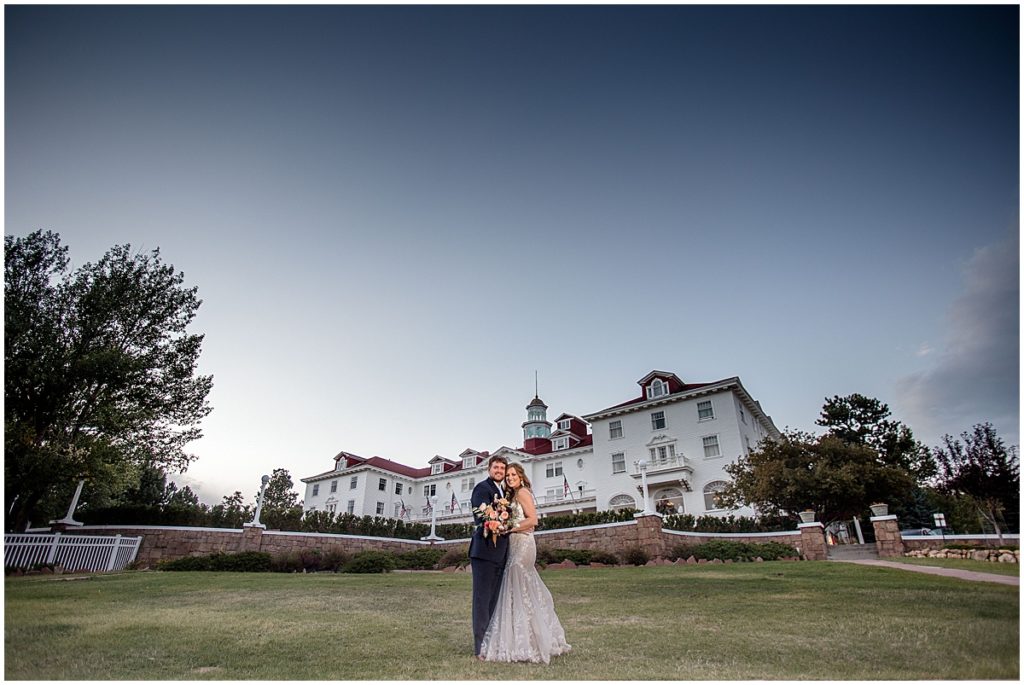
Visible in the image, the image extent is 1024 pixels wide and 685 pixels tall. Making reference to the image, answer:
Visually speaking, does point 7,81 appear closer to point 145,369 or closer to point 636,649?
point 636,649

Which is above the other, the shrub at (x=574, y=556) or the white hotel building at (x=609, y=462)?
the white hotel building at (x=609, y=462)

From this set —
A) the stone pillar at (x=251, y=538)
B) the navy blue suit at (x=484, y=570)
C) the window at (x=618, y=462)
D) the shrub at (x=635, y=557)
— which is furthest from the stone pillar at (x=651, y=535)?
the window at (x=618, y=462)

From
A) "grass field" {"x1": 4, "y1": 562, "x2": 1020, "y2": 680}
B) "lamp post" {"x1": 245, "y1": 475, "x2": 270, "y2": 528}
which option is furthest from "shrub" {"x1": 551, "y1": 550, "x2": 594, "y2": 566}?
"lamp post" {"x1": 245, "y1": 475, "x2": 270, "y2": 528}

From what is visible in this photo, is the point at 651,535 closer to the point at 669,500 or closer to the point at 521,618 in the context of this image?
the point at 669,500

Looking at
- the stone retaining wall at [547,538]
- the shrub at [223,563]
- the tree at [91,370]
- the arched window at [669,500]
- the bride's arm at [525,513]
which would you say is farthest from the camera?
the arched window at [669,500]

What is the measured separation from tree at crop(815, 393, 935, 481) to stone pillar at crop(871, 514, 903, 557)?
854 inches

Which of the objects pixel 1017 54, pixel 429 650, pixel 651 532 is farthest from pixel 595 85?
pixel 651 532

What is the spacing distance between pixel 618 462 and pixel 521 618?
110ft

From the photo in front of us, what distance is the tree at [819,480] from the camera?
22688 millimetres

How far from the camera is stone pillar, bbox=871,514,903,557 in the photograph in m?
17.8

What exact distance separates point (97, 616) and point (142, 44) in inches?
351

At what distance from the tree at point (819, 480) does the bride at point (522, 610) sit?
2169 centimetres

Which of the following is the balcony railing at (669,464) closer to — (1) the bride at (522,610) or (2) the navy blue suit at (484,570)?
(1) the bride at (522,610)

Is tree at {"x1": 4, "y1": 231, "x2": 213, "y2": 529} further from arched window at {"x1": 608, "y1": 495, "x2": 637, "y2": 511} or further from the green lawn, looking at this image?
arched window at {"x1": 608, "y1": 495, "x2": 637, "y2": 511}
